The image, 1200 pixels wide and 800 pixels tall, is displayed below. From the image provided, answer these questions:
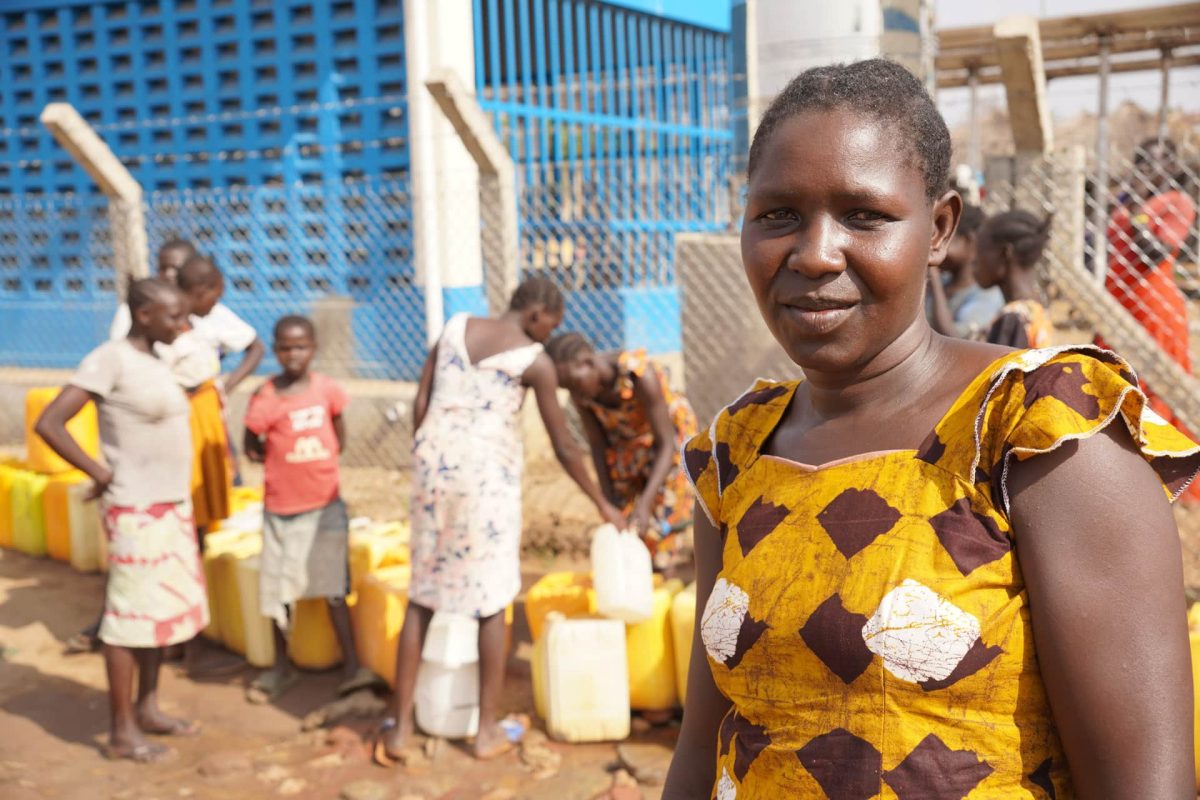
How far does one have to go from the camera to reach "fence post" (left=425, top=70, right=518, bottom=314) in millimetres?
5844

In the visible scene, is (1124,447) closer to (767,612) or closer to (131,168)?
(767,612)

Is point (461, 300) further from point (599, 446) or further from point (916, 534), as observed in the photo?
point (916, 534)

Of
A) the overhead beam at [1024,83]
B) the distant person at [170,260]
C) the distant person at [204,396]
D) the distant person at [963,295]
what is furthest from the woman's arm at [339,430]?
the overhead beam at [1024,83]

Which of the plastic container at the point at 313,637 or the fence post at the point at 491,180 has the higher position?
the fence post at the point at 491,180

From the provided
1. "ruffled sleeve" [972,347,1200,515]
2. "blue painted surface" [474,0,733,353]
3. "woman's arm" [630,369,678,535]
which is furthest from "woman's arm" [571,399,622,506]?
"ruffled sleeve" [972,347,1200,515]

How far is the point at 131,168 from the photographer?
380 inches

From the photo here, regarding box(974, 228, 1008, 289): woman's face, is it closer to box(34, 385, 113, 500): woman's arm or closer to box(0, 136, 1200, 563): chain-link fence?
box(0, 136, 1200, 563): chain-link fence

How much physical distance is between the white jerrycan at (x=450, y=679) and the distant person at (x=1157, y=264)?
332 cm

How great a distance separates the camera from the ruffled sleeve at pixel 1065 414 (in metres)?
1.06

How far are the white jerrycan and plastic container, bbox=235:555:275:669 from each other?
103 cm

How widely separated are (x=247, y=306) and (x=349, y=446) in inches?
82.2

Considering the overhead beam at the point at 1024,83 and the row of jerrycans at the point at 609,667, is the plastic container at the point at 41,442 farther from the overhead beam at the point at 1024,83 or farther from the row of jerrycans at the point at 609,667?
the overhead beam at the point at 1024,83

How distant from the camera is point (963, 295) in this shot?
4.67 m

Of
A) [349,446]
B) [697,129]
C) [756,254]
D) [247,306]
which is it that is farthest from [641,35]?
[756,254]
